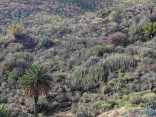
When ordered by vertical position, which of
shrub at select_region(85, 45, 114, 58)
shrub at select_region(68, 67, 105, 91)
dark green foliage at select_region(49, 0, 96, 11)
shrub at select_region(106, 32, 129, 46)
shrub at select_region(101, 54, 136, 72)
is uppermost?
dark green foliage at select_region(49, 0, 96, 11)

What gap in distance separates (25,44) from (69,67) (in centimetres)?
1304

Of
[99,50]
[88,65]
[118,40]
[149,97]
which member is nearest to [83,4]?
[118,40]

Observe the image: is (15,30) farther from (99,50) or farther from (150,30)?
(150,30)

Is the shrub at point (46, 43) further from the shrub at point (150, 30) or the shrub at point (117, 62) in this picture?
the shrub at point (150, 30)

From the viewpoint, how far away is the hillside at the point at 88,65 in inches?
825

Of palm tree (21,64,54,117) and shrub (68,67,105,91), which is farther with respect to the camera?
shrub (68,67,105,91)

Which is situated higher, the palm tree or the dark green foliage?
the dark green foliage

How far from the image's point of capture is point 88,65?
1099 inches

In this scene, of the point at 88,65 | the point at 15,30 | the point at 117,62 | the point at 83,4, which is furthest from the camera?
the point at 83,4

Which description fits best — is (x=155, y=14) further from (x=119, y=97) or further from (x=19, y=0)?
(x=19, y=0)

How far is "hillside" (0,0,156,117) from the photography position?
21.0m

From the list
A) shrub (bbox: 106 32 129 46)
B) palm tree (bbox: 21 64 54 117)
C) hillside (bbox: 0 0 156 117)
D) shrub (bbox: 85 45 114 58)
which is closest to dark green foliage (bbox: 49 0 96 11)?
hillside (bbox: 0 0 156 117)

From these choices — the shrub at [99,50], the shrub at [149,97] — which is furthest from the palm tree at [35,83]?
the shrub at [99,50]

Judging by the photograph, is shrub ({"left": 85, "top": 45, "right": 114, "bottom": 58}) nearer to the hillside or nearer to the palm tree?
the hillside
